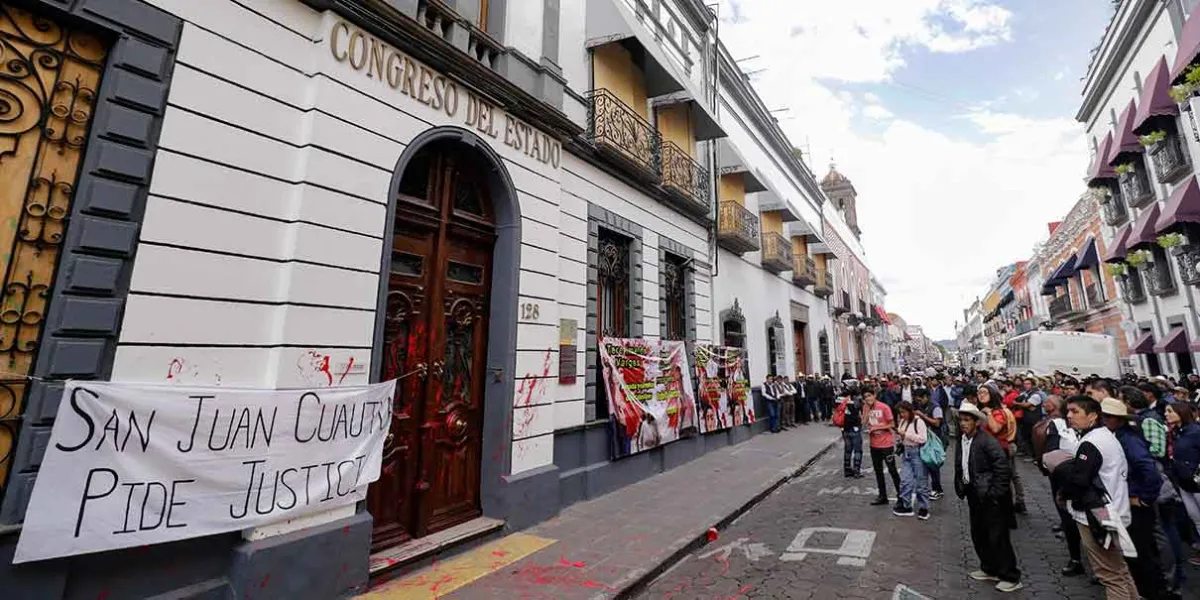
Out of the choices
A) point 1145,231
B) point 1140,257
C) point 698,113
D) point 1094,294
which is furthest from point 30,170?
point 1094,294

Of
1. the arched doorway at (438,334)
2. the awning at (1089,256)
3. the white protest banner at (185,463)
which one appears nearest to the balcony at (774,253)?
the arched doorway at (438,334)

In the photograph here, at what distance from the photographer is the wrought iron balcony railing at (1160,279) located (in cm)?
1478

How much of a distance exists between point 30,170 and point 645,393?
786cm

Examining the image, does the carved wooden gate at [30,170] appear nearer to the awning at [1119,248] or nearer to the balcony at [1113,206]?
the awning at [1119,248]

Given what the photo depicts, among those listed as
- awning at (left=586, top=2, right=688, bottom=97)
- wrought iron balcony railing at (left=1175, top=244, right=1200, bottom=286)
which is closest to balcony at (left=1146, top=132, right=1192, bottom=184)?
wrought iron balcony railing at (left=1175, top=244, right=1200, bottom=286)

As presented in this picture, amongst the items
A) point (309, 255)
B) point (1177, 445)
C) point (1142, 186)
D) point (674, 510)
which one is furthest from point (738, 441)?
point (1142, 186)

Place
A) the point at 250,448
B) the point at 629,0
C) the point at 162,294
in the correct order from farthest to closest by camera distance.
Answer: the point at 629,0, the point at 250,448, the point at 162,294

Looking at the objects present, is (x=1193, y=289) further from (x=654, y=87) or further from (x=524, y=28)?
(x=524, y=28)

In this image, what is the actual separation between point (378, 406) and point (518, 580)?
2116 millimetres

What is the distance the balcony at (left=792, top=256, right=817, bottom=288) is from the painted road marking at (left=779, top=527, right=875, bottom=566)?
13.6 m

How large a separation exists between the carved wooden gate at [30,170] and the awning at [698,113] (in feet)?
30.0

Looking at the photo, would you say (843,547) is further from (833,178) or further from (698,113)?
(833,178)

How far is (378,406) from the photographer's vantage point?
4.92m

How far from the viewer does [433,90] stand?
5777 millimetres
